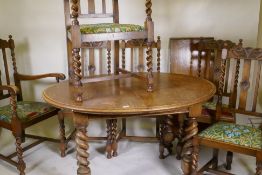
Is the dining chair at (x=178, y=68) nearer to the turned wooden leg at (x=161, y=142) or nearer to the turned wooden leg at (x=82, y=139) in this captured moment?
the turned wooden leg at (x=161, y=142)

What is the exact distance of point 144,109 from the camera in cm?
158

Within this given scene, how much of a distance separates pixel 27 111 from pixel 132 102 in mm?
1182

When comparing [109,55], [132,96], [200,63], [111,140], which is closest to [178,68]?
[200,63]

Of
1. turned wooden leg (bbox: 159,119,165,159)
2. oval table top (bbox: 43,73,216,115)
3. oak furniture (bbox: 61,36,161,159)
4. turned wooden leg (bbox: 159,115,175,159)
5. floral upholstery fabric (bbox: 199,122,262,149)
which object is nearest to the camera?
oval table top (bbox: 43,73,216,115)

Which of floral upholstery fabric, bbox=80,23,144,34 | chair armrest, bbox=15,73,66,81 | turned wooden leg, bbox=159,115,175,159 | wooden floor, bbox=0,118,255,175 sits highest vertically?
floral upholstery fabric, bbox=80,23,144,34

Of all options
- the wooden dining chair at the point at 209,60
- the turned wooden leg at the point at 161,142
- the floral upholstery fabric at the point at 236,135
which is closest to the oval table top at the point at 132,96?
the floral upholstery fabric at the point at 236,135

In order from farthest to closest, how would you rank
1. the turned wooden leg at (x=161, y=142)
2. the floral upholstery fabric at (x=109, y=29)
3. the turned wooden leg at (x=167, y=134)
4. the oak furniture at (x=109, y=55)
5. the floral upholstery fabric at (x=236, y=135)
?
the oak furniture at (x=109, y=55), the turned wooden leg at (x=161, y=142), the turned wooden leg at (x=167, y=134), the floral upholstery fabric at (x=236, y=135), the floral upholstery fabric at (x=109, y=29)

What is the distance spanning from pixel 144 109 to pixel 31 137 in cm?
180

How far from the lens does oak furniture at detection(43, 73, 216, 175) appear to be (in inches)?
63.3

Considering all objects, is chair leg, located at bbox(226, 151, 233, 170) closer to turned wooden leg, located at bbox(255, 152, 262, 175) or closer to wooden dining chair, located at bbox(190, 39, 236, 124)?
wooden dining chair, located at bbox(190, 39, 236, 124)

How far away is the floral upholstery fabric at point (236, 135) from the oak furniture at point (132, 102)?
0.14 m

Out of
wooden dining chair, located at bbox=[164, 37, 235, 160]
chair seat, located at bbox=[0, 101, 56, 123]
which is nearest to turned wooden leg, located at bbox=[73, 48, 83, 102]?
chair seat, located at bbox=[0, 101, 56, 123]

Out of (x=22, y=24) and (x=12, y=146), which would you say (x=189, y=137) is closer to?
(x=12, y=146)

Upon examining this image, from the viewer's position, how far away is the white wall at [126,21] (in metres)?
2.84
